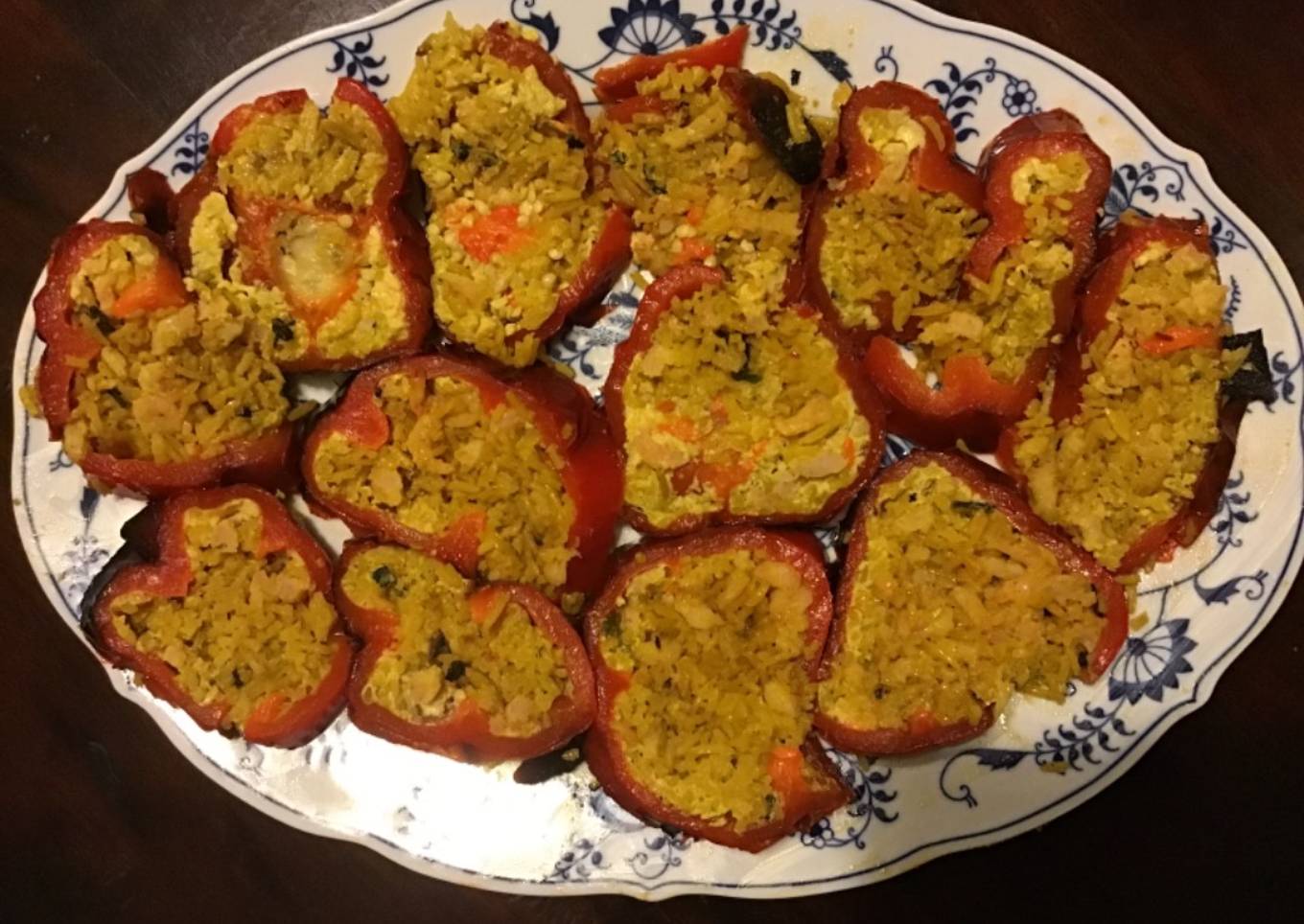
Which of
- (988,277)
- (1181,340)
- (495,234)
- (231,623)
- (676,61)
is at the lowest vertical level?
(231,623)

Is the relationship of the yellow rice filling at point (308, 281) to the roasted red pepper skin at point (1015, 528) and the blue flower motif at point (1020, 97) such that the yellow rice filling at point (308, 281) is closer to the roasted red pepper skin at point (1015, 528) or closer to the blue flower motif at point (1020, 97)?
the roasted red pepper skin at point (1015, 528)

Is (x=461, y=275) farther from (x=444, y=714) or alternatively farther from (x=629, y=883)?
(x=629, y=883)

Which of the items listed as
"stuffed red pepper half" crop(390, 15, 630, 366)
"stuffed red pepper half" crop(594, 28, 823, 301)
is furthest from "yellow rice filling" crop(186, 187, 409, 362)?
"stuffed red pepper half" crop(594, 28, 823, 301)

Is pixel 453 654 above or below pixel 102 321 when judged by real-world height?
below

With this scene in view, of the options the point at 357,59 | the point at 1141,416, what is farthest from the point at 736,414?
the point at 357,59

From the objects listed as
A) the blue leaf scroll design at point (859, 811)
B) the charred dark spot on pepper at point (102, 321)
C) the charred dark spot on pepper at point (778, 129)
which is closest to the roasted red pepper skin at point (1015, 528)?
the blue leaf scroll design at point (859, 811)

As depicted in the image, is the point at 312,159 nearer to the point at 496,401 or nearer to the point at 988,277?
Answer: the point at 496,401

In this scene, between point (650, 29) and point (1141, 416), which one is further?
point (650, 29)
